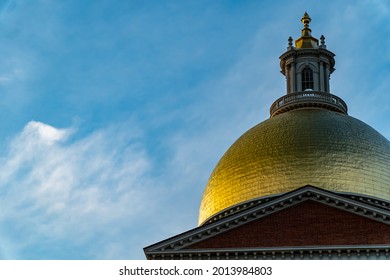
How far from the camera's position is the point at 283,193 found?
41750 mm

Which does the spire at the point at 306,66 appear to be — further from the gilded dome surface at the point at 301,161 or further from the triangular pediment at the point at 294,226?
the triangular pediment at the point at 294,226

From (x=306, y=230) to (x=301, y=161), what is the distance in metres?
5.53

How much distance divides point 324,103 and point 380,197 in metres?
8.86

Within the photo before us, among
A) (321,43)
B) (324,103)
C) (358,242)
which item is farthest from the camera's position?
(321,43)

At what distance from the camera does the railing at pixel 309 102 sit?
50.7 meters

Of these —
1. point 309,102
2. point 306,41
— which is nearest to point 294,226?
point 309,102

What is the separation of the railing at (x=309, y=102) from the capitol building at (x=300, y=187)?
5 cm

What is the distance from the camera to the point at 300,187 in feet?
130

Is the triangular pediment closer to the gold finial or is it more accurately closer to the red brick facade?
the red brick facade

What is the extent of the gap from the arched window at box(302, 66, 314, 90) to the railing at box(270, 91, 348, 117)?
299cm

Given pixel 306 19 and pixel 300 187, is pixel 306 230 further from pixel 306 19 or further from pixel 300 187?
pixel 306 19

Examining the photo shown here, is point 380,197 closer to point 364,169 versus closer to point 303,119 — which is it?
point 364,169

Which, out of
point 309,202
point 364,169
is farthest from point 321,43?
point 309,202

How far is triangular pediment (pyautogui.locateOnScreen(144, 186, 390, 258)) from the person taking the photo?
38125mm
